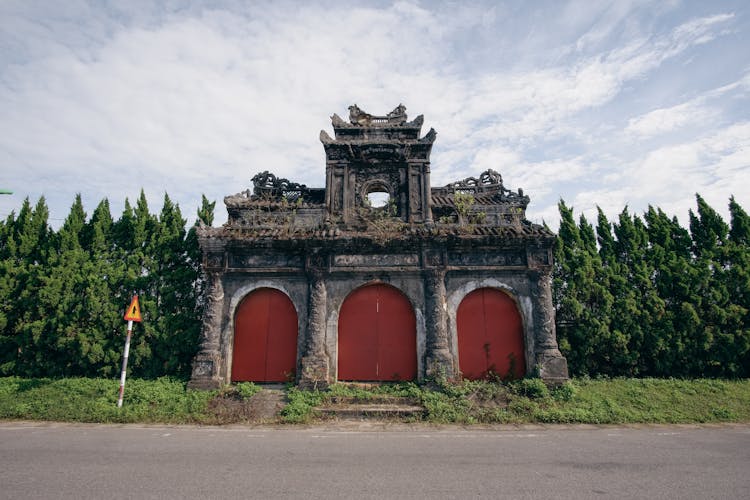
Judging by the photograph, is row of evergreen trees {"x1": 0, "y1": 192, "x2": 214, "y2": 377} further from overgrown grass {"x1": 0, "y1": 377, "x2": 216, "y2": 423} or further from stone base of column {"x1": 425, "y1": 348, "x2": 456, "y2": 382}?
stone base of column {"x1": 425, "y1": 348, "x2": 456, "y2": 382}

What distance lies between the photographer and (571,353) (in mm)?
11742

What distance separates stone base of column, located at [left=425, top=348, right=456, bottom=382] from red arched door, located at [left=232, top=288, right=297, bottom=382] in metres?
3.93

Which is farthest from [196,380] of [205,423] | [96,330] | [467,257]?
[467,257]

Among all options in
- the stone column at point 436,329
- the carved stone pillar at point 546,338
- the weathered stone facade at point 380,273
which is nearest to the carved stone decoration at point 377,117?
the weathered stone facade at point 380,273

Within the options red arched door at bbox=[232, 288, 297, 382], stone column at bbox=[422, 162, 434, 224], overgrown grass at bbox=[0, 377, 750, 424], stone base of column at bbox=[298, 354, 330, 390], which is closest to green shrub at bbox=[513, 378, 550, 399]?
overgrown grass at bbox=[0, 377, 750, 424]

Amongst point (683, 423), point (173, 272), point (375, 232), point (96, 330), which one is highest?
point (375, 232)

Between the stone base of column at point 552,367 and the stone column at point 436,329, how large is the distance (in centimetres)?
247

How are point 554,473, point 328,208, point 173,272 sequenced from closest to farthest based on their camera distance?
point 554,473 < point 173,272 < point 328,208

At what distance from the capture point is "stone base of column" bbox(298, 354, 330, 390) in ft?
33.9

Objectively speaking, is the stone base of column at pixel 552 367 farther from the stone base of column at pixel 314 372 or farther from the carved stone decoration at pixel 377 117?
the carved stone decoration at pixel 377 117

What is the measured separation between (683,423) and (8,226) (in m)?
20.7

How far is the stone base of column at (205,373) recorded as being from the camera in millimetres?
10336

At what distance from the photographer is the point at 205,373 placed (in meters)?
10.5

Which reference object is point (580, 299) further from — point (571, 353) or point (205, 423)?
point (205, 423)
